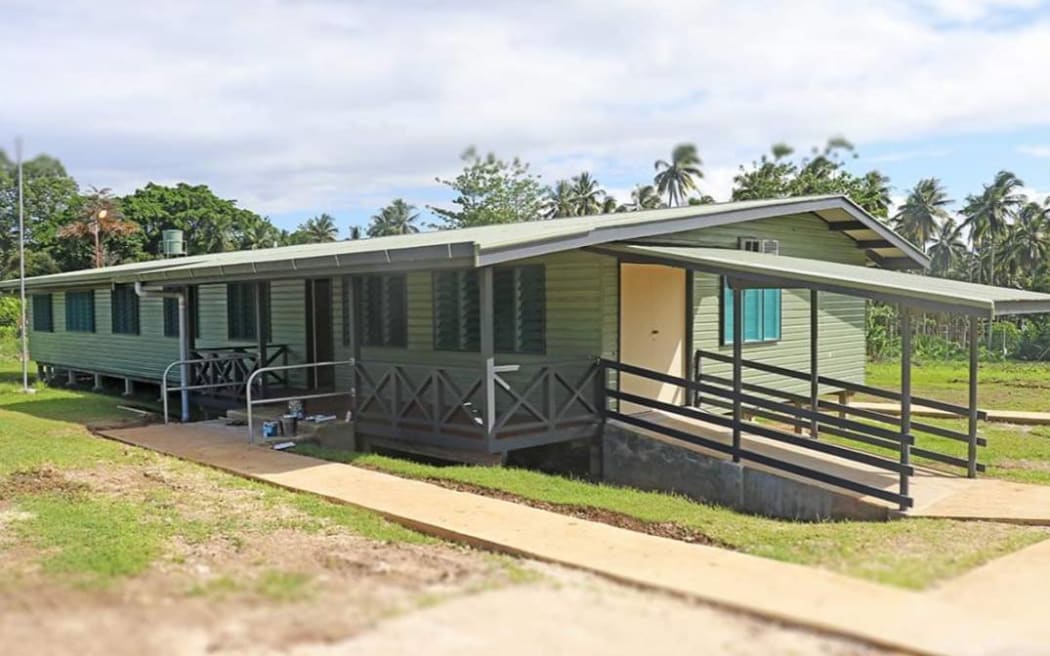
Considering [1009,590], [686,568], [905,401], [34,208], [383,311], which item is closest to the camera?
[1009,590]

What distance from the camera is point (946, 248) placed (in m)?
56.2

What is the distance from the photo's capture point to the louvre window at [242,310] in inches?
588

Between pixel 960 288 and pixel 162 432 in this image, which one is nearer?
pixel 960 288

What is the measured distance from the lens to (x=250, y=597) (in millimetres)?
4781

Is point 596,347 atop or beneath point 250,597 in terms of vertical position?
atop

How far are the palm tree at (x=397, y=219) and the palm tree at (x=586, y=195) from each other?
1406 centimetres

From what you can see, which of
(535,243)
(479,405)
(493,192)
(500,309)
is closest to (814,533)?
(535,243)

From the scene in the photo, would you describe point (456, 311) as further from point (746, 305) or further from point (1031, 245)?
point (1031, 245)

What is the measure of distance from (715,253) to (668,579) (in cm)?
605

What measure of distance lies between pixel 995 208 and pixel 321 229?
4536cm

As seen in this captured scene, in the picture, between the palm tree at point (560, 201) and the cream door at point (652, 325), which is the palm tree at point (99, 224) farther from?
the cream door at point (652, 325)

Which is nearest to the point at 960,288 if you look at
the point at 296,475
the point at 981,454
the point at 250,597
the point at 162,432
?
the point at 981,454

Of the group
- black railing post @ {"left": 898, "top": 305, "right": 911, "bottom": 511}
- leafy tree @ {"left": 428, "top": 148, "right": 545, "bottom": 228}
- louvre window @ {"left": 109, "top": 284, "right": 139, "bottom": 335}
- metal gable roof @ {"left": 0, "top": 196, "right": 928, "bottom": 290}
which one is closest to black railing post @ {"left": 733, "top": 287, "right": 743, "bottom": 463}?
metal gable roof @ {"left": 0, "top": 196, "right": 928, "bottom": 290}

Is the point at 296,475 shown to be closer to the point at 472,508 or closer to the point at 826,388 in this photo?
the point at 472,508
